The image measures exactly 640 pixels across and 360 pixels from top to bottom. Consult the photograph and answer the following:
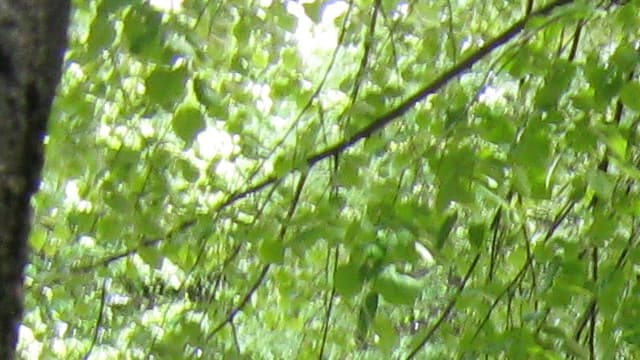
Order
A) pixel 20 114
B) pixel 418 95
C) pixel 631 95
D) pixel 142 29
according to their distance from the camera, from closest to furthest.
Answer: pixel 20 114 → pixel 142 29 → pixel 631 95 → pixel 418 95

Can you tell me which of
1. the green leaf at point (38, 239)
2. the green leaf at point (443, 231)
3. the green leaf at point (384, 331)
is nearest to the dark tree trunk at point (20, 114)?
the green leaf at point (443, 231)

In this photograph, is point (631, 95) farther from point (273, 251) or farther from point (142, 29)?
point (142, 29)

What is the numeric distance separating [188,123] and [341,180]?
464 millimetres

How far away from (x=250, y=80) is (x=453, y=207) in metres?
0.56

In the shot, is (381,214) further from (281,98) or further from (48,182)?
(48,182)

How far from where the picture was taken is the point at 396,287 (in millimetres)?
1886

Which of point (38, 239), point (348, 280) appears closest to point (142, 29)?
point (348, 280)

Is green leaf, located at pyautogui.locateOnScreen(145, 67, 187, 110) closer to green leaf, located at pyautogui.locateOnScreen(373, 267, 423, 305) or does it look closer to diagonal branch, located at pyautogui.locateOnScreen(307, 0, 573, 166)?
green leaf, located at pyautogui.locateOnScreen(373, 267, 423, 305)

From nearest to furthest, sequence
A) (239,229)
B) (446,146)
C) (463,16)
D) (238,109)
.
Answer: (446,146)
(239,229)
(238,109)
(463,16)

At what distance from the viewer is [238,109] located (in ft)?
8.89

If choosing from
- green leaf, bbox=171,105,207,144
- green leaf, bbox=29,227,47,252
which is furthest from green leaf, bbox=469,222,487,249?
green leaf, bbox=29,227,47,252

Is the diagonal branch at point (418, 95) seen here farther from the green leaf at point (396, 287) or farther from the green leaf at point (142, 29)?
the green leaf at point (142, 29)

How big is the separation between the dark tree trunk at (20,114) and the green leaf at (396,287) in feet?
2.83

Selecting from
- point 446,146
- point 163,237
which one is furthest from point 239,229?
point 446,146
